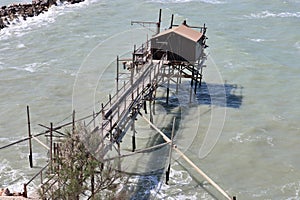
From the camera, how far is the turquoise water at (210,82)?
23344 millimetres

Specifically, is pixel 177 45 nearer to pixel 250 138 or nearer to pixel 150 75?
pixel 150 75

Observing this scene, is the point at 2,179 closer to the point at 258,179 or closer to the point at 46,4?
the point at 258,179

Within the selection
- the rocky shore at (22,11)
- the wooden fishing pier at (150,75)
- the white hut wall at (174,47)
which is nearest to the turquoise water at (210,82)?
the rocky shore at (22,11)

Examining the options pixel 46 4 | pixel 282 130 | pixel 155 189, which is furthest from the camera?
pixel 46 4

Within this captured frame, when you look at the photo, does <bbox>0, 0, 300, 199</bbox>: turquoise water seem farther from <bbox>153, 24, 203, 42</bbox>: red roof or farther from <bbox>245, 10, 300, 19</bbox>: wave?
<bbox>153, 24, 203, 42</bbox>: red roof

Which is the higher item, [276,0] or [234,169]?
[276,0]

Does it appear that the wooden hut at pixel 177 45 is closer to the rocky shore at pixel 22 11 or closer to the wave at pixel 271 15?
the wave at pixel 271 15

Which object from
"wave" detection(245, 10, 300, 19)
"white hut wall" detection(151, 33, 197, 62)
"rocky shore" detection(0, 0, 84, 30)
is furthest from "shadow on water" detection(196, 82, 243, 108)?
"rocky shore" detection(0, 0, 84, 30)

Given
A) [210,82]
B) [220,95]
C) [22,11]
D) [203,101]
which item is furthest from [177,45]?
[22,11]

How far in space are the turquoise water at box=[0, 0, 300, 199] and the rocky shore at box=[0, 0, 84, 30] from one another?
1104 mm

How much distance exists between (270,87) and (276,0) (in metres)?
28.8

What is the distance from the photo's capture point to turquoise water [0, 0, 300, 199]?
23344 mm

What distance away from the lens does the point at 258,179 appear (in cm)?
2314

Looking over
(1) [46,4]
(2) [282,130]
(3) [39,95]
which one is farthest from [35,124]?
(1) [46,4]
